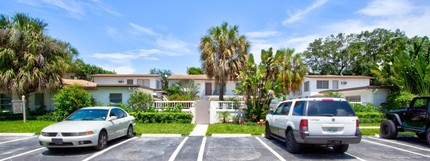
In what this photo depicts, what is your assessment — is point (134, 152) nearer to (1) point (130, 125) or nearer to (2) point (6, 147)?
(1) point (130, 125)


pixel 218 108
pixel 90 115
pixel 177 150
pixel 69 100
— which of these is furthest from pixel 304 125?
pixel 69 100

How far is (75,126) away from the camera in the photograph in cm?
893

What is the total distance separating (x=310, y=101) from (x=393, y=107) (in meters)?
14.1

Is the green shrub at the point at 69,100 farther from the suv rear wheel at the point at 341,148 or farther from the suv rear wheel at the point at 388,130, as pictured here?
the suv rear wheel at the point at 388,130

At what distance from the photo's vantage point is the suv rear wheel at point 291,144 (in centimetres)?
828

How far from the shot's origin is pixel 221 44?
72.9 feet

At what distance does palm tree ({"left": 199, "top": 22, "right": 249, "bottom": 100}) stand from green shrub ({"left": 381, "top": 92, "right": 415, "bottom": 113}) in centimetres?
1032

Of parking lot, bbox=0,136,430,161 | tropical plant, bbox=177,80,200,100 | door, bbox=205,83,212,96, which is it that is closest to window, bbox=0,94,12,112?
parking lot, bbox=0,136,430,161

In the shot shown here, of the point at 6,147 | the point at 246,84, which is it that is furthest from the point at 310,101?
the point at 6,147

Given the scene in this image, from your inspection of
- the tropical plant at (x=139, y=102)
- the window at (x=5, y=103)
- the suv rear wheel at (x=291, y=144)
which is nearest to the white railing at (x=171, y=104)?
the tropical plant at (x=139, y=102)

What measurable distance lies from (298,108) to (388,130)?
5950 millimetres

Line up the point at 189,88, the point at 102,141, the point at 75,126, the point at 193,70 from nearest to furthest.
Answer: the point at 75,126
the point at 102,141
the point at 189,88
the point at 193,70

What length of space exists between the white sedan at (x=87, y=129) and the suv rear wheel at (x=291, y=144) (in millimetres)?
5897

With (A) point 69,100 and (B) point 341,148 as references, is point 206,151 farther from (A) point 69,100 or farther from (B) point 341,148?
(A) point 69,100
